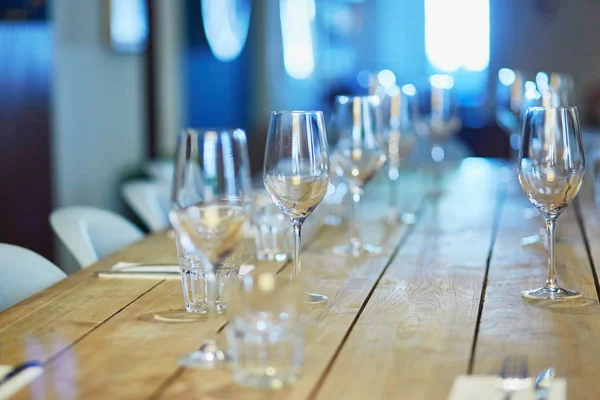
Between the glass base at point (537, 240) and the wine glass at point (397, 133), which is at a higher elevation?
the wine glass at point (397, 133)

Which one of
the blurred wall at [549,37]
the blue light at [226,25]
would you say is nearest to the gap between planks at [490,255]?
the blue light at [226,25]

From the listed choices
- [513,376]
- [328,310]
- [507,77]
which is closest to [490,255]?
[328,310]

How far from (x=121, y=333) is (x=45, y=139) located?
308 centimetres

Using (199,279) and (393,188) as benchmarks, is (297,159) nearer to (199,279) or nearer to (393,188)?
(199,279)

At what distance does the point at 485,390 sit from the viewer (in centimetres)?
102

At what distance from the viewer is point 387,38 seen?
9.30m

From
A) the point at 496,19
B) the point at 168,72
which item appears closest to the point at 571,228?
the point at 168,72

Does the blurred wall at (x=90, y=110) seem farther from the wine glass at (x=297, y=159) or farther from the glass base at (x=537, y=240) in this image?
the wine glass at (x=297, y=159)

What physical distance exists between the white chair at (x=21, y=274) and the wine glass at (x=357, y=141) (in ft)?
1.85

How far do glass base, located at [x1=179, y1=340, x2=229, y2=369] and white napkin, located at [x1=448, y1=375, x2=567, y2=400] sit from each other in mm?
270

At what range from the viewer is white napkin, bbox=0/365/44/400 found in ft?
3.35

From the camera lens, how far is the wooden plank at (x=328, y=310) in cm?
102

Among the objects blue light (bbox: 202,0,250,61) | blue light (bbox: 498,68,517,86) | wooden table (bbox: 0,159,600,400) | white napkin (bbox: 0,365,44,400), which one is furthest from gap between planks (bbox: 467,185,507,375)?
blue light (bbox: 202,0,250,61)

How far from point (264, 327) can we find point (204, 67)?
5.94 m
